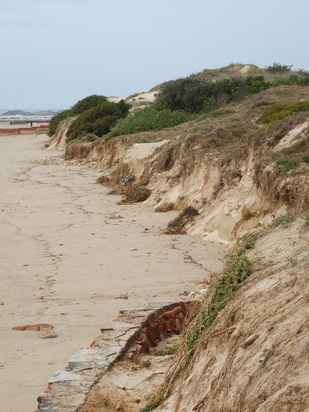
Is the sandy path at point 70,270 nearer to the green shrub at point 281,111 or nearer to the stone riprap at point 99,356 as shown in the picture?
the stone riprap at point 99,356

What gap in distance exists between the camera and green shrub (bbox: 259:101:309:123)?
19109 millimetres

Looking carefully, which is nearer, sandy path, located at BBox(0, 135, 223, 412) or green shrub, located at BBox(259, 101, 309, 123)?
sandy path, located at BBox(0, 135, 223, 412)

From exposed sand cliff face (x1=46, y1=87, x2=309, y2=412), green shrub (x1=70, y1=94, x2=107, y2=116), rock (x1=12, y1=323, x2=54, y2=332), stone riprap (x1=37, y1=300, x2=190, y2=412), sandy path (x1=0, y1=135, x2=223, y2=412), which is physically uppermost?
green shrub (x1=70, y1=94, x2=107, y2=116)

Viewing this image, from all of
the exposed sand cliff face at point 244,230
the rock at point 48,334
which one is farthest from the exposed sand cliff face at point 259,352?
the rock at point 48,334

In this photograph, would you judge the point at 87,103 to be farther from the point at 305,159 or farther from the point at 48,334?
the point at 48,334

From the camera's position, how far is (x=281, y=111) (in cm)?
2020

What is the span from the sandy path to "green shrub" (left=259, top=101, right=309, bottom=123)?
438 cm

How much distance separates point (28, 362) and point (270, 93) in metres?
21.6

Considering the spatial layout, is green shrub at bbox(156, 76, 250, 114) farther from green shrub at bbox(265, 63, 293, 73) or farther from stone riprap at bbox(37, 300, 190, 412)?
stone riprap at bbox(37, 300, 190, 412)

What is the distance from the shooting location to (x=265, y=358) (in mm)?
4328

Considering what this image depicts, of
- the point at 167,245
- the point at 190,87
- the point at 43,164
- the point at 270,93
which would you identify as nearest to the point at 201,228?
the point at 167,245

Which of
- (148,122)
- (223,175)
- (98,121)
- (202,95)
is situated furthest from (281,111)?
(98,121)

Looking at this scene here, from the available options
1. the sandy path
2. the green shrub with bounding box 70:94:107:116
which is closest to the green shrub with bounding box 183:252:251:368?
the sandy path

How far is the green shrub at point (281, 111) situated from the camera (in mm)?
19109
